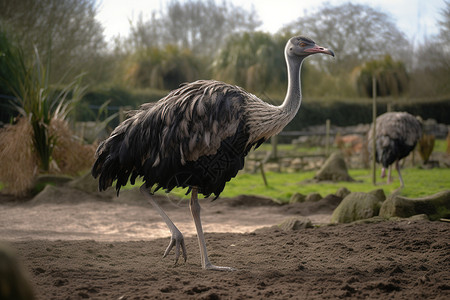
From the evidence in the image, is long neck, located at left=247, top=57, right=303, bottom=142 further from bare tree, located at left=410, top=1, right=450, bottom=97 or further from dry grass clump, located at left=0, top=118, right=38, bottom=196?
bare tree, located at left=410, top=1, right=450, bottom=97

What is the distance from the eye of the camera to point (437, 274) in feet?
12.8

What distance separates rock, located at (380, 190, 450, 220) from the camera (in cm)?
624

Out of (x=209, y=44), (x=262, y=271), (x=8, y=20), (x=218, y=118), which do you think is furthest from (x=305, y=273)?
(x=209, y=44)

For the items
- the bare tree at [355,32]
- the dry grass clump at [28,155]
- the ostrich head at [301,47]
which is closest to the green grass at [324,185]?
the dry grass clump at [28,155]

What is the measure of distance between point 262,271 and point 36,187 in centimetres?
686

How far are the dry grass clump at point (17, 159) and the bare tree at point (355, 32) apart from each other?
2021 centimetres

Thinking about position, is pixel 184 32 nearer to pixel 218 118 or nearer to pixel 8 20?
pixel 8 20

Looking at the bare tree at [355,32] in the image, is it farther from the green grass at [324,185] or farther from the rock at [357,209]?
the rock at [357,209]

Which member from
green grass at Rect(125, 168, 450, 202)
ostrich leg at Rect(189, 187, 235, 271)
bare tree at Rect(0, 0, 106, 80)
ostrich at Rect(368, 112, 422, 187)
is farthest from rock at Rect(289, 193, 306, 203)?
bare tree at Rect(0, 0, 106, 80)

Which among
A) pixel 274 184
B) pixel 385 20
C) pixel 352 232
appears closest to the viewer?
pixel 352 232

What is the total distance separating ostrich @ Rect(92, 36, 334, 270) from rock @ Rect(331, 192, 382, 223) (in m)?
2.60

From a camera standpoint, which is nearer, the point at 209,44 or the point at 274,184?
the point at 274,184

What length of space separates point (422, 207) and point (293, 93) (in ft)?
9.17

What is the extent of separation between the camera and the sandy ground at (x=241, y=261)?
137 inches
